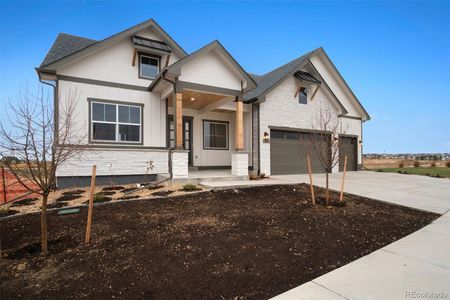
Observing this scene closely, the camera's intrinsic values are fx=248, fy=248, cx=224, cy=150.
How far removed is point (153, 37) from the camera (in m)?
11.9

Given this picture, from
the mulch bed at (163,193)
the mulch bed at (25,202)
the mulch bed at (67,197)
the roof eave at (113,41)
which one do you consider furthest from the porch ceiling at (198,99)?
the mulch bed at (25,202)

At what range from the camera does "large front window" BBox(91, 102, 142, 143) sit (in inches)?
407

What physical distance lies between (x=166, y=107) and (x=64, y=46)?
522cm

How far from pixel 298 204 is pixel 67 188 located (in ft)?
27.4

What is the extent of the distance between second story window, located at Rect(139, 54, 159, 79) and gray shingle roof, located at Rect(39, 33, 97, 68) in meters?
2.68

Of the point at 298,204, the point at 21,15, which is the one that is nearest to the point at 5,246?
the point at 298,204

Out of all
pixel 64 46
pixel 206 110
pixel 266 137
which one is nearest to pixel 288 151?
pixel 266 137

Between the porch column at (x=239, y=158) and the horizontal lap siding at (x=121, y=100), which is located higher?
the horizontal lap siding at (x=121, y=100)

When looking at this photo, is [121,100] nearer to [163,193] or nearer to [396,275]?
[163,193]

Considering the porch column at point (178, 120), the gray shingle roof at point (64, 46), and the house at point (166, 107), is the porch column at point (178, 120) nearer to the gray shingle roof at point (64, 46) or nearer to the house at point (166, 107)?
the house at point (166, 107)

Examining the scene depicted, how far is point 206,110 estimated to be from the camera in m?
13.3

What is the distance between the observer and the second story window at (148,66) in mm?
11445

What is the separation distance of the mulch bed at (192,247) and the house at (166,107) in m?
3.49

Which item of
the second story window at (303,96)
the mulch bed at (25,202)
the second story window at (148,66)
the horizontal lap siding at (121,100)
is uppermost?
the second story window at (148,66)
